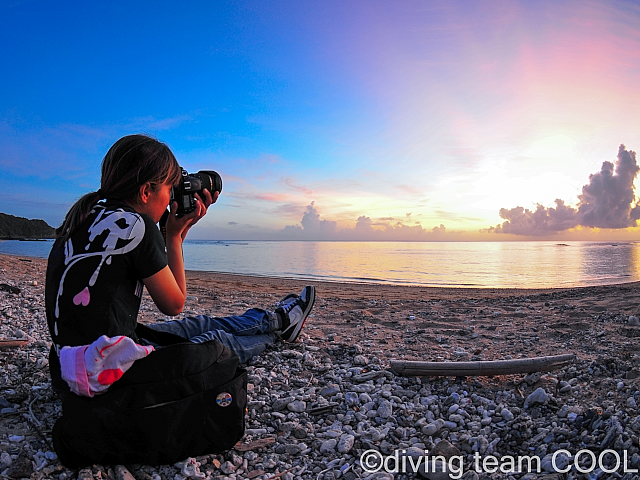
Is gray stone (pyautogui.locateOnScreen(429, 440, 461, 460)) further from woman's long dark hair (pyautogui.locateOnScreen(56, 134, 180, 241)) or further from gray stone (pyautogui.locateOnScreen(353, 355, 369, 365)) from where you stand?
woman's long dark hair (pyautogui.locateOnScreen(56, 134, 180, 241))

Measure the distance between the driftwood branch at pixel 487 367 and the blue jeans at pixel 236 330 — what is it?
1409 millimetres

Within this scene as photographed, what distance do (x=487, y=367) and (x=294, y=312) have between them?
6.42ft

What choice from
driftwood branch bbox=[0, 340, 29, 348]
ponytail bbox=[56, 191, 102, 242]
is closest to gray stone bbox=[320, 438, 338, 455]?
ponytail bbox=[56, 191, 102, 242]

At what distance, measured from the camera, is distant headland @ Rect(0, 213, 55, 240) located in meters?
86.5

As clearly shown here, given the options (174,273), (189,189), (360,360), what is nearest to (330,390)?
(360,360)

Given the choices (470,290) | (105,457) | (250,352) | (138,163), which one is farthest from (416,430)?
(470,290)

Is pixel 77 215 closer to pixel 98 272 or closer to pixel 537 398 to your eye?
pixel 98 272

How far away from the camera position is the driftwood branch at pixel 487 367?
307cm

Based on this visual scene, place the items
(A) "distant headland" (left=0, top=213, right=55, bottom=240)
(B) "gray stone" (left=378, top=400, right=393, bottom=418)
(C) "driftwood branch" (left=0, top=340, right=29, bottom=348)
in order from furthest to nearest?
(A) "distant headland" (left=0, top=213, right=55, bottom=240), (C) "driftwood branch" (left=0, top=340, right=29, bottom=348), (B) "gray stone" (left=378, top=400, right=393, bottom=418)

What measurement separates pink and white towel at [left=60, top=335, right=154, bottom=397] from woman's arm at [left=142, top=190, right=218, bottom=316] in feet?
0.98

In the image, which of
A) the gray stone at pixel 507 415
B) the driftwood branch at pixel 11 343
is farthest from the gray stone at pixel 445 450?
the driftwood branch at pixel 11 343

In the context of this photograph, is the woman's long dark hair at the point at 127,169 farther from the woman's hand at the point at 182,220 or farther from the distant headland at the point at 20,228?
the distant headland at the point at 20,228

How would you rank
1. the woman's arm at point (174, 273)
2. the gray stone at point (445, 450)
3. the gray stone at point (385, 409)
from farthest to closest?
1. the gray stone at point (385, 409)
2. the gray stone at point (445, 450)
3. the woman's arm at point (174, 273)

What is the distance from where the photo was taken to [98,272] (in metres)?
1.88
